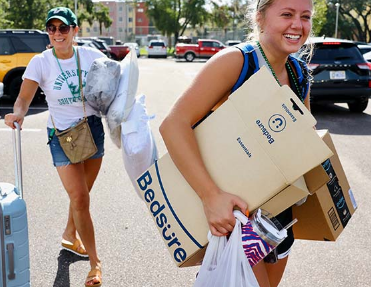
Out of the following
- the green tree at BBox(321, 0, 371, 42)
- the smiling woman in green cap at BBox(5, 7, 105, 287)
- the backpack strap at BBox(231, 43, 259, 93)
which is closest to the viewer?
the backpack strap at BBox(231, 43, 259, 93)

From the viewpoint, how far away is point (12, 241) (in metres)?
2.22

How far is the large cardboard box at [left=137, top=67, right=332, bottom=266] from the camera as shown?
1647mm

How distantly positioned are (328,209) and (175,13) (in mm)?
57506

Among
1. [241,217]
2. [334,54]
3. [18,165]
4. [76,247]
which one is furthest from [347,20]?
[241,217]

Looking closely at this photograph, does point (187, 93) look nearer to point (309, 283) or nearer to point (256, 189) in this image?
point (256, 189)

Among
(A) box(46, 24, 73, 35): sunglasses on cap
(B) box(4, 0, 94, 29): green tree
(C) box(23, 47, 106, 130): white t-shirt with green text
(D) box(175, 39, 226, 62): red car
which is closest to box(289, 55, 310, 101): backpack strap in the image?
(C) box(23, 47, 106, 130): white t-shirt with green text

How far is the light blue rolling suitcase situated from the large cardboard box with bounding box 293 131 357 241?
1.21 meters

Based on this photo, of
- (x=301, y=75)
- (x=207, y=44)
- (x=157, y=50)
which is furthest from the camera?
(x=157, y=50)

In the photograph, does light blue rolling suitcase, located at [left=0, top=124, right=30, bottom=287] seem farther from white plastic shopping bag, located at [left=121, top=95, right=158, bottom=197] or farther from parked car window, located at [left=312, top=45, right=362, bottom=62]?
parked car window, located at [left=312, top=45, right=362, bottom=62]

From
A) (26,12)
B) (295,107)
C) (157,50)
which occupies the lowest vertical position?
(157,50)

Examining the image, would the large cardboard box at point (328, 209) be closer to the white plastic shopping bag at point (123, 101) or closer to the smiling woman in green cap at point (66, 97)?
the white plastic shopping bag at point (123, 101)

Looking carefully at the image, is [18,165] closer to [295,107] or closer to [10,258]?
[10,258]

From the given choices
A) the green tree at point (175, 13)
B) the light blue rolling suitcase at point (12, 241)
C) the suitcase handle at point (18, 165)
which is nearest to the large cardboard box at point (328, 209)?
the light blue rolling suitcase at point (12, 241)

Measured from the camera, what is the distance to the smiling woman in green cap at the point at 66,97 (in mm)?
3480
